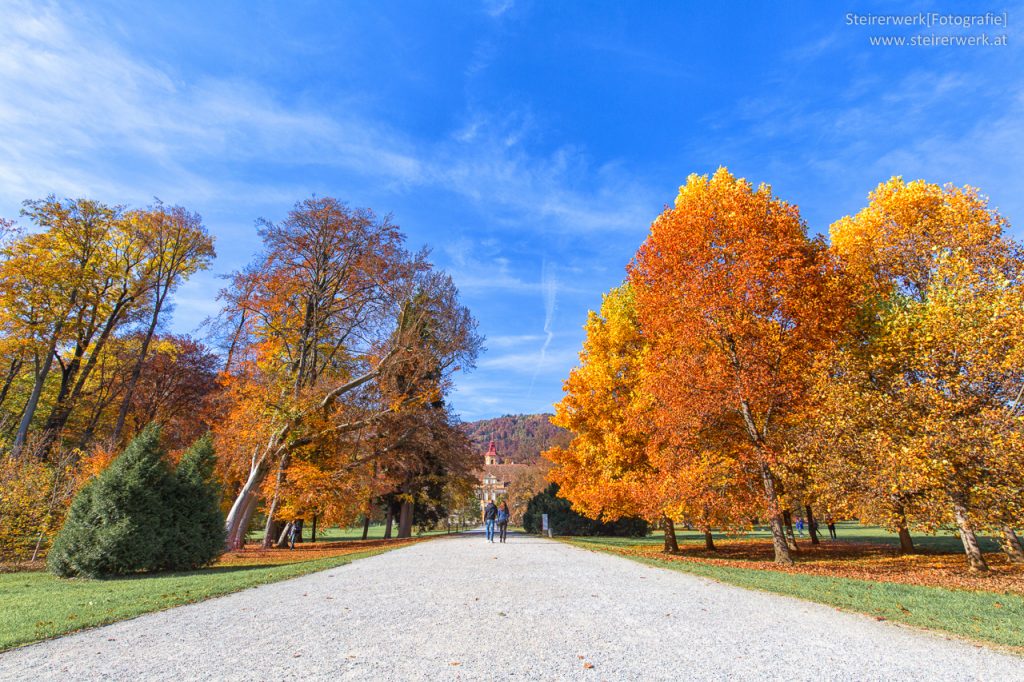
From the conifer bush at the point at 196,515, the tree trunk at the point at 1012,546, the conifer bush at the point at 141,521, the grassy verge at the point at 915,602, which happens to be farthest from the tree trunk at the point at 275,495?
the tree trunk at the point at 1012,546

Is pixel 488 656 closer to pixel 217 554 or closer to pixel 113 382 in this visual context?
pixel 217 554

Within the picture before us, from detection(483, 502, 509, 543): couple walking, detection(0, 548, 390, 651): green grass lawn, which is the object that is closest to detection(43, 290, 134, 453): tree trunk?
detection(0, 548, 390, 651): green grass lawn

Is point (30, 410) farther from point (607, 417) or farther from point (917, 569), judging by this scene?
point (917, 569)

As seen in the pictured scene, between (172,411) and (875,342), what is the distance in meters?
34.4

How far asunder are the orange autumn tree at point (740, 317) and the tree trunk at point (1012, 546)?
439cm

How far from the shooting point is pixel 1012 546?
11.7 metres

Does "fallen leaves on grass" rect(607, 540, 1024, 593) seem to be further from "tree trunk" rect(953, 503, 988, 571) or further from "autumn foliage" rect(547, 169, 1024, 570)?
"autumn foliage" rect(547, 169, 1024, 570)

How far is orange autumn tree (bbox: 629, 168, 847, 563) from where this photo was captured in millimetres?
13062

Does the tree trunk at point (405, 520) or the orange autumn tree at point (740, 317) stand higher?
the orange autumn tree at point (740, 317)

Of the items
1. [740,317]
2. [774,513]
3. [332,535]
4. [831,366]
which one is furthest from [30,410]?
[332,535]

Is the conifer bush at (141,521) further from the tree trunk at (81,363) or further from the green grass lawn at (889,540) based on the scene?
the green grass lawn at (889,540)

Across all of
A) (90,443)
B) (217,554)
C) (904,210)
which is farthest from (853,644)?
(90,443)

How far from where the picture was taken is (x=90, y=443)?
81.9ft

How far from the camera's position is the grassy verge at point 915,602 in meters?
5.57
